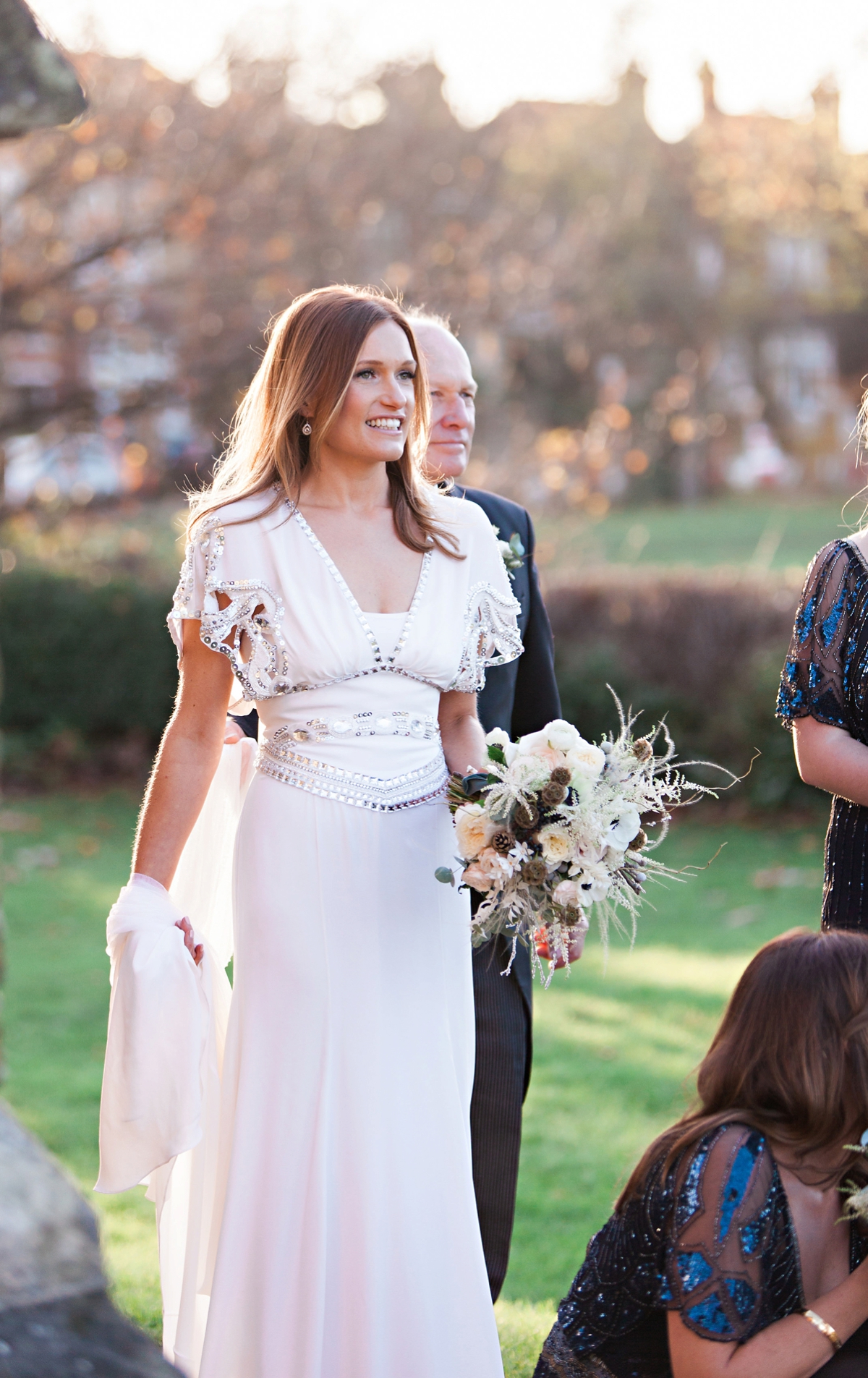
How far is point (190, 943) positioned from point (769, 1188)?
1.34 meters

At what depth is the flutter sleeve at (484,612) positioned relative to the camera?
347cm

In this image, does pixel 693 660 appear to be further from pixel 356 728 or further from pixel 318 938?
pixel 318 938

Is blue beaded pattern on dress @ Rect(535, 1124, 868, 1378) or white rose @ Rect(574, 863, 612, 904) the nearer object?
blue beaded pattern on dress @ Rect(535, 1124, 868, 1378)

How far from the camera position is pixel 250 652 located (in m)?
3.24

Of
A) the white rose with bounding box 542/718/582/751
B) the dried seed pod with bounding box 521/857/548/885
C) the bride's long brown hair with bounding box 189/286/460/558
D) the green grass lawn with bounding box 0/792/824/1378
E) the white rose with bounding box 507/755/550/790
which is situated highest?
the bride's long brown hair with bounding box 189/286/460/558

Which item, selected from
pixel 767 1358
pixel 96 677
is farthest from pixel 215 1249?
pixel 96 677

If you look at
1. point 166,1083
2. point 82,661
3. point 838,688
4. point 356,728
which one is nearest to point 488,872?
point 356,728

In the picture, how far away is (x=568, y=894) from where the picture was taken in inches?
119

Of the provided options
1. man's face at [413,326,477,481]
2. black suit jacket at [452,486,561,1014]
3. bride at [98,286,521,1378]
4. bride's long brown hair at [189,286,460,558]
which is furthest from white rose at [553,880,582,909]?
A: man's face at [413,326,477,481]

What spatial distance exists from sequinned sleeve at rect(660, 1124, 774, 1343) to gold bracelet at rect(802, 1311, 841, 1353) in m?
0.08

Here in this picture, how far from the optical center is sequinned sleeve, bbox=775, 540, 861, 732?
3.35 meters

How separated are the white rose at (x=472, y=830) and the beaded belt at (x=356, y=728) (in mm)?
275

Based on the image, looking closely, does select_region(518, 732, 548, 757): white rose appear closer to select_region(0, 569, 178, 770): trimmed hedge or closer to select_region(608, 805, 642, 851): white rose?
select_region(608, 805, 642, 851): white rose

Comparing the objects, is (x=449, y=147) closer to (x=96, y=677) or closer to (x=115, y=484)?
(x=115, y=484)
